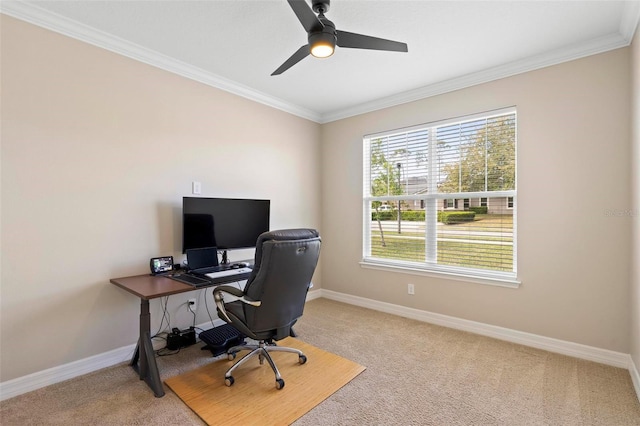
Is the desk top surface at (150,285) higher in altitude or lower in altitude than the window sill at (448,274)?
higher

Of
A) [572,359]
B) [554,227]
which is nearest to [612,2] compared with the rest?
[554,227]

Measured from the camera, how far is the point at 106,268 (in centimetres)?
246

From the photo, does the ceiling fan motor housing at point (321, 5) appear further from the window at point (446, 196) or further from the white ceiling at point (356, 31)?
the window at point (446, 196)

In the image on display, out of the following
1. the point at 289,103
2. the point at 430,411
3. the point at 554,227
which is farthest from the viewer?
the point at 289,103

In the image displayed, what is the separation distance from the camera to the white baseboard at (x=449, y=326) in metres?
2.09

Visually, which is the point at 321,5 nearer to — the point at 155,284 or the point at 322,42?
the point at 322,42

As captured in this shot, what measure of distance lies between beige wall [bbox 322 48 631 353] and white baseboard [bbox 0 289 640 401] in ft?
0.21

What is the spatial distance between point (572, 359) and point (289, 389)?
2379mm

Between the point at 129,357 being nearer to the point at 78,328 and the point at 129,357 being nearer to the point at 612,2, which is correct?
the point at 78,328

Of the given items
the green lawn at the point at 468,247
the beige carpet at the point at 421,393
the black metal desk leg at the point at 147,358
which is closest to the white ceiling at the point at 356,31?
the green lawn at the point at 468,247

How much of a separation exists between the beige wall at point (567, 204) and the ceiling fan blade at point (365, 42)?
162 cm

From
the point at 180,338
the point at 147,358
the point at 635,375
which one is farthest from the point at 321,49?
the point at 635,375

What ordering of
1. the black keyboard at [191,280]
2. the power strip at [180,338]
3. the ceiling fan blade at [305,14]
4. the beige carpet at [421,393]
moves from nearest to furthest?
1. the ceiling fan blade at [305,14]
2. the beige carpet at [421,393]
3. the black keyboard at [191,280]
4. the power strip at [180,338]

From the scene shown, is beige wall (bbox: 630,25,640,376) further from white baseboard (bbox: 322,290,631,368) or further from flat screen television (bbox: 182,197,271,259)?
flat screen television (bbox: 182,197,271,259)
